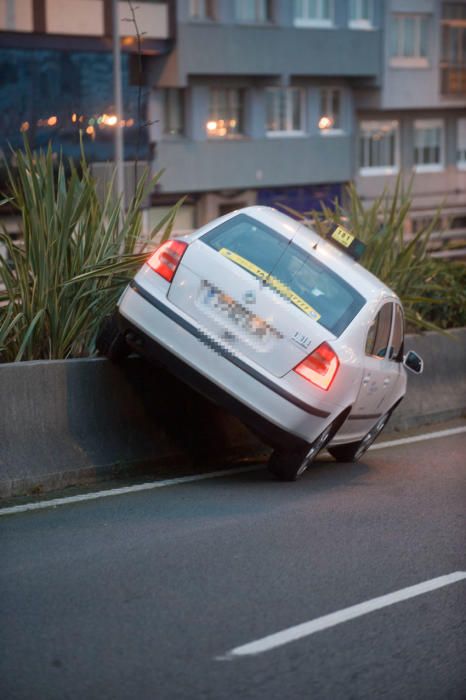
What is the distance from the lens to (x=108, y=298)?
435 inches

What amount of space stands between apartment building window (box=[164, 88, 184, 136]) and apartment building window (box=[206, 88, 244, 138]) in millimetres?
1086

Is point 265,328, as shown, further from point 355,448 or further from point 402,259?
point 402,259

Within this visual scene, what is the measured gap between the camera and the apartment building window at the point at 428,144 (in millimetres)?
54938

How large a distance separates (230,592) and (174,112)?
3980cm

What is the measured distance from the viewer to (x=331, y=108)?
50.9m

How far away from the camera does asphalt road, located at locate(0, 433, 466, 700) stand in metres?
5.55

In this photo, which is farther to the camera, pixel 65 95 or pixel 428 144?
pixel 428 144

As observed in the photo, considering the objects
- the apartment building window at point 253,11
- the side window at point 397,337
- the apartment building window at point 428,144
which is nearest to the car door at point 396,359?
the side window at point 397,337

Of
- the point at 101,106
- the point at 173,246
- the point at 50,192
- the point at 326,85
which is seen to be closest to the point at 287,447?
the point at 173,246

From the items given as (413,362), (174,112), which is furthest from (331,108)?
(413,362)

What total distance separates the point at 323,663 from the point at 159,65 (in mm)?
39646

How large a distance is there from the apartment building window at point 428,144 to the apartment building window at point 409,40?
2396 millimetres

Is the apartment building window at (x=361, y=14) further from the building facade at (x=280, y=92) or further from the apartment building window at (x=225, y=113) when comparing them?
the apartment building window at (x=225, y=113)

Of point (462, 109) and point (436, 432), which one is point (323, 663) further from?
point (462, 109)
